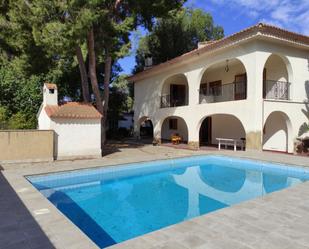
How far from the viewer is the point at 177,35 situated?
28.5 metres

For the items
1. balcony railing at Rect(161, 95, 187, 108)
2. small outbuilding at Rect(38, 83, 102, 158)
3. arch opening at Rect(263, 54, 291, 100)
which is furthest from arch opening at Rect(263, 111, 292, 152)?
small outbuilding at Rect(38, 83, 102, 158)

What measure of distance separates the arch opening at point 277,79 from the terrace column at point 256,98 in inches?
74.1

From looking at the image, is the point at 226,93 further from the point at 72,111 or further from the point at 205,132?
the point at 72,111

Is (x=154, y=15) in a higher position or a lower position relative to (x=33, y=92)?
higher

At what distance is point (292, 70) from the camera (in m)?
15.6

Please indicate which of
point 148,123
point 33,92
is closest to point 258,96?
point 33,92

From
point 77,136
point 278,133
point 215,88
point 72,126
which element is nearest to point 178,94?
point 215,88

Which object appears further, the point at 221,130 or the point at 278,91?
the point at 221,130

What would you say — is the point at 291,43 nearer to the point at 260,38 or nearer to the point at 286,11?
the point at 260,38

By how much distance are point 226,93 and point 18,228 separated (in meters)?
17.1

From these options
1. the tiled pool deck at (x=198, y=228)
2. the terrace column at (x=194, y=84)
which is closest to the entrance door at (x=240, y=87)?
the terrace column at (x=194, y=84)

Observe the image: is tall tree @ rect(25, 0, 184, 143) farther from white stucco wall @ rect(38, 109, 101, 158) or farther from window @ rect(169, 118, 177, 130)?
window @ rect(169, 118, 177, 130)

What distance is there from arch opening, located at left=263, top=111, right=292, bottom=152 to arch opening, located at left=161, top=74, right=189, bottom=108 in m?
8.08

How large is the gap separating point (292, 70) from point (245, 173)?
302 inches
